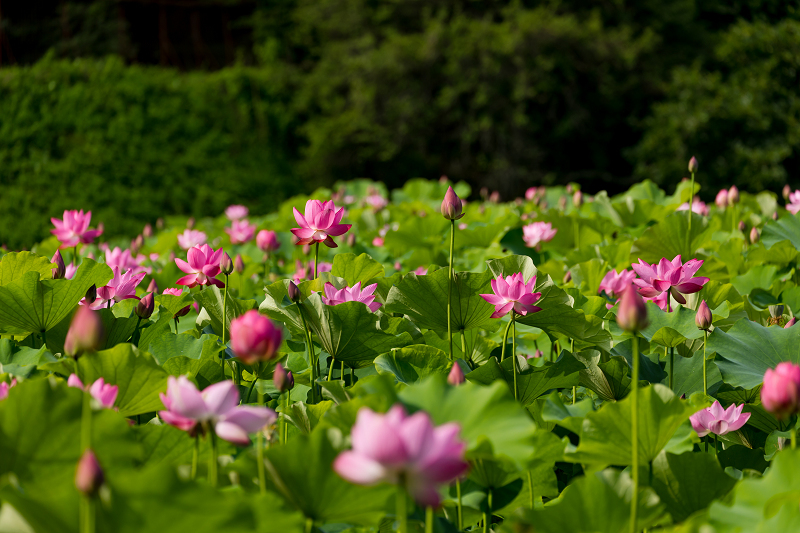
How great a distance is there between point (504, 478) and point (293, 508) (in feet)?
0.91

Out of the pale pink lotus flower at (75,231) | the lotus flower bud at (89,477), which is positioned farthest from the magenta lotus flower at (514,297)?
the pale pink lotus flower at (75,231)

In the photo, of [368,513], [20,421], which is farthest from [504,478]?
[20,421]

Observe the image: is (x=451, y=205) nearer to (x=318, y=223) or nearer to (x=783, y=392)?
(x=318, y=223)

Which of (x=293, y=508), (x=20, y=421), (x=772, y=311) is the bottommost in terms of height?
(x=772, y=311)

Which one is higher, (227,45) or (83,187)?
(227,45)

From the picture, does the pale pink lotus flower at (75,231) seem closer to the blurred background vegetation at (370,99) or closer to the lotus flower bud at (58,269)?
the lotus flower bud at (58,269)

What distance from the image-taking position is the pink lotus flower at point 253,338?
0.74 m

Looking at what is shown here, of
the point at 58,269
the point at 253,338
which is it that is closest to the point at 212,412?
the point at 253,338

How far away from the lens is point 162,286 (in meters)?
1.94

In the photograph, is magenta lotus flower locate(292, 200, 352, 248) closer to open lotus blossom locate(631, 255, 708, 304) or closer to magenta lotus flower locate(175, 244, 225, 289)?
magenta lotus flower locate(175, 244, 225, 289)

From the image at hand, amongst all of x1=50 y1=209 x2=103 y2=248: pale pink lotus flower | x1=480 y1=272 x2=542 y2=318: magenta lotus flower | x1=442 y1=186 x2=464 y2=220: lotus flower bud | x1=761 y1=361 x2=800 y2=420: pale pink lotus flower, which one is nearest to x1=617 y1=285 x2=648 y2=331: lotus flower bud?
x1=761 y1=361 x2=800 y2=420: pale pink lotus flower

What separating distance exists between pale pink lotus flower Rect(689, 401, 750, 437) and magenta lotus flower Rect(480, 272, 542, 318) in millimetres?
278

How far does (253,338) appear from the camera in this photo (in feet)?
2.43

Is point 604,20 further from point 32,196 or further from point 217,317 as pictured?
point 217,317
